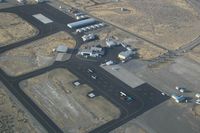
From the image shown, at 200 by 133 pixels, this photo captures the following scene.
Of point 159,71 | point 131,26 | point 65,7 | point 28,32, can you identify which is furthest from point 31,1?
point 159,71

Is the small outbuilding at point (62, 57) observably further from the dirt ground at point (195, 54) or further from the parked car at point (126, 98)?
the dirt ground at point (195, 54)

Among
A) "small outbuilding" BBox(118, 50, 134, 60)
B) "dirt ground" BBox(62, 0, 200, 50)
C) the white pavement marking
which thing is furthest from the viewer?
the white pavement marking

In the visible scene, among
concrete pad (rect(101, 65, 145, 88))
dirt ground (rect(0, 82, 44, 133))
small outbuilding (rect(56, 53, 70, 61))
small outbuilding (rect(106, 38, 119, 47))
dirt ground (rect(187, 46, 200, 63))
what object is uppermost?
dirt ground (rect(187, 46, 200, 63))

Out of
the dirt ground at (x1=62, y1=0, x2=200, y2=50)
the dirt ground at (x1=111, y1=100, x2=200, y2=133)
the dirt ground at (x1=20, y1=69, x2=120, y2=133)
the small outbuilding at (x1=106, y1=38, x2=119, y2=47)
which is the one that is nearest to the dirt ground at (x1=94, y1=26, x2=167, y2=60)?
the small outbuilding at (x1=106, y1=38, x2=119, y2=47)

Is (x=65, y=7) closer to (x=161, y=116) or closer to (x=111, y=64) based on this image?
(x=111, y=64)

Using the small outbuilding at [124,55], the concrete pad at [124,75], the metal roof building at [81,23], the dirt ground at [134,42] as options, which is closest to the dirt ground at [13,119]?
the concrete pad at [124,75]

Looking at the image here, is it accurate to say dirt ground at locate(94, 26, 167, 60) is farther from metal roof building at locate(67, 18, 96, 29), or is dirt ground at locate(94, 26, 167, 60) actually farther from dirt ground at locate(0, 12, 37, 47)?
dirt ground at locate(0, 12, 37, 47)

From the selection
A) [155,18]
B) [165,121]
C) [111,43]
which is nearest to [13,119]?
[165,121]
